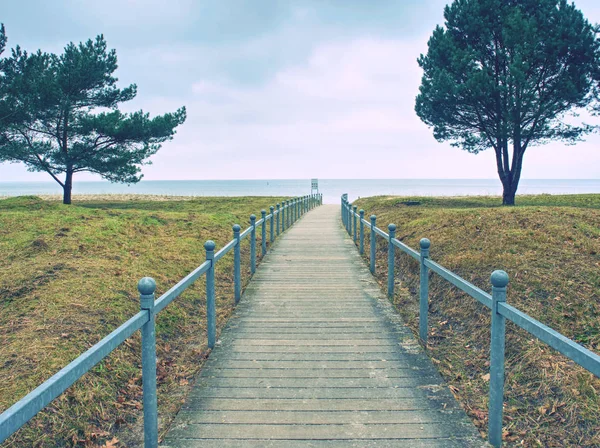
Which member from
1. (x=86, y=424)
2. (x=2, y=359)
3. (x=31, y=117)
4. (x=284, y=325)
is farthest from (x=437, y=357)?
(x=31, y=117)

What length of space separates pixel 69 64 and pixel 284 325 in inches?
1007

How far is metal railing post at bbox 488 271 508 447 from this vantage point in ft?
12.1

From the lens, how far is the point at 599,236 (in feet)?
27.9

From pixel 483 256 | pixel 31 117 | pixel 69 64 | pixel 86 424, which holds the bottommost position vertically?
pixel 86 424

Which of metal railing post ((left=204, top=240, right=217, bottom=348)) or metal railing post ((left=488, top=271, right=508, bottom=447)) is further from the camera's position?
metal railing post ((left=204, top=240, right=217, bottom=348))

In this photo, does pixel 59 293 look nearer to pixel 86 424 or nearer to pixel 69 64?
pixel 86 424

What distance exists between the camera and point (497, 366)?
3697 millimetres

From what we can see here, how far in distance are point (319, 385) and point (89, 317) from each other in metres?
3.06

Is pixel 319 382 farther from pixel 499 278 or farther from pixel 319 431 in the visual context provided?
pixel 499 278

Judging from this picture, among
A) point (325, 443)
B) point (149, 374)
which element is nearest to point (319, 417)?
point (325, 443)

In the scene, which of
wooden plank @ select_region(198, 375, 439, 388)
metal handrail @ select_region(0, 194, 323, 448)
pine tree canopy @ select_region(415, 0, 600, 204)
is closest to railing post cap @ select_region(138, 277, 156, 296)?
metal handrail @ select_region(0, 194, 323, 448)

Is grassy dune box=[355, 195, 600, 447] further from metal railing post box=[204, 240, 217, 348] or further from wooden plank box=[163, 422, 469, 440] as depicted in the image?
metal railing post box=[204, 240, 217, 348]

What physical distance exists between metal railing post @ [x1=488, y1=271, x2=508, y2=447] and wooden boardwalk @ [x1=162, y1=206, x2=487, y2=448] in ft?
0.45

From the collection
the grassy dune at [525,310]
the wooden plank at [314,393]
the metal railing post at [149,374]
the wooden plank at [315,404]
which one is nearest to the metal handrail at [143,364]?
the metal railing post at [149,374]
